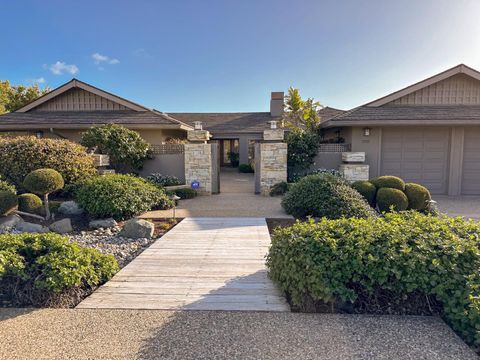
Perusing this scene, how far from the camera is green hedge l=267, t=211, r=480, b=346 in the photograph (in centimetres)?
247

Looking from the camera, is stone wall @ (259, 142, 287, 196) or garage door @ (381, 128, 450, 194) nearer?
stone wall @ (259, 142, 287, 196)

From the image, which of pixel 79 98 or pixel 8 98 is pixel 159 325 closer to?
pixel 79 98

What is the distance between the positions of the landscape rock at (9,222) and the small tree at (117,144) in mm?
4306

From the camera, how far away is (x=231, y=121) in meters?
20.8

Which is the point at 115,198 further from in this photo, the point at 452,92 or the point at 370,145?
the point at 452,92

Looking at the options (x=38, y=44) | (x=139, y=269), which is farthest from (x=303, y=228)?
(x=38, y=44)

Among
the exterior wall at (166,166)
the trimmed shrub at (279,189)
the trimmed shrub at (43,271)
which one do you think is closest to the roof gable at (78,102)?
the exterior wall at (166,166)

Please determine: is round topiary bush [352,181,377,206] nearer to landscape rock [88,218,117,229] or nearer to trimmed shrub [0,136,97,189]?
landscape rock [88,218,117,229]

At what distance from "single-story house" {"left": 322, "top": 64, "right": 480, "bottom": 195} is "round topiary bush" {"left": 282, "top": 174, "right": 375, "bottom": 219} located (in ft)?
16.1

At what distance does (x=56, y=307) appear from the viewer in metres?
2.77

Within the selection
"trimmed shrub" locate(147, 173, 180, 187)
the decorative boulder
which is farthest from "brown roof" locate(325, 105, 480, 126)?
the decorative boulder

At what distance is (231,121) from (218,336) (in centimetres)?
1932

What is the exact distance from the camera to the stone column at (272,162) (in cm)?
995

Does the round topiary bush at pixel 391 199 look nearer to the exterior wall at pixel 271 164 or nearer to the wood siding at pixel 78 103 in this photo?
the exterior wall at pixel 271 164
